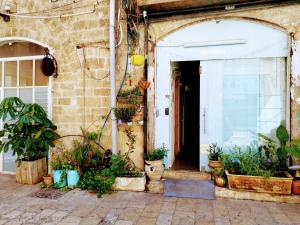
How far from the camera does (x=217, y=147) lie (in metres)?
5.38

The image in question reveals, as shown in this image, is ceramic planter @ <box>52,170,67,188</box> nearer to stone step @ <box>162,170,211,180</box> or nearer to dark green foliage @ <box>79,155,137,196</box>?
dark green foliage @ <box>79,155,137,196</box>

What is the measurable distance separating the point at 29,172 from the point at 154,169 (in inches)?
110

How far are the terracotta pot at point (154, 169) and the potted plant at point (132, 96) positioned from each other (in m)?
1.27

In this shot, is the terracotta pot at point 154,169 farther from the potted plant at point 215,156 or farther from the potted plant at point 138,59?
the potted plant at point 138,59

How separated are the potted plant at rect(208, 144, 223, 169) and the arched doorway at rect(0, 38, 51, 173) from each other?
3.91 meters

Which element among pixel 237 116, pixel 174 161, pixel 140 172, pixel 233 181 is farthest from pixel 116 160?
pixel 237 116

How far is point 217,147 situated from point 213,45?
214 centimetres

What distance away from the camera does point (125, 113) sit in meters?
5.27

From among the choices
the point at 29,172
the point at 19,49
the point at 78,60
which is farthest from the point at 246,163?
the point at 19,49

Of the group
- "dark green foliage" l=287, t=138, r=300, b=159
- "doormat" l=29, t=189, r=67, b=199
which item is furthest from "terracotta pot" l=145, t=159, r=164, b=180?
"dark green foliage" l=287, t=138, r=300, b=159

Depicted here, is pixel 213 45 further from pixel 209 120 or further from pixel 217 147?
pixel 217 147

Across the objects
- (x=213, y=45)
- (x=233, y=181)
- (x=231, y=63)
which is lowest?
(x=233, y=181)

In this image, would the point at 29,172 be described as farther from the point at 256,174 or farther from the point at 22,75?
the point at 256,174

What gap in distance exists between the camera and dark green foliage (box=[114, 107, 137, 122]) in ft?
17.3
